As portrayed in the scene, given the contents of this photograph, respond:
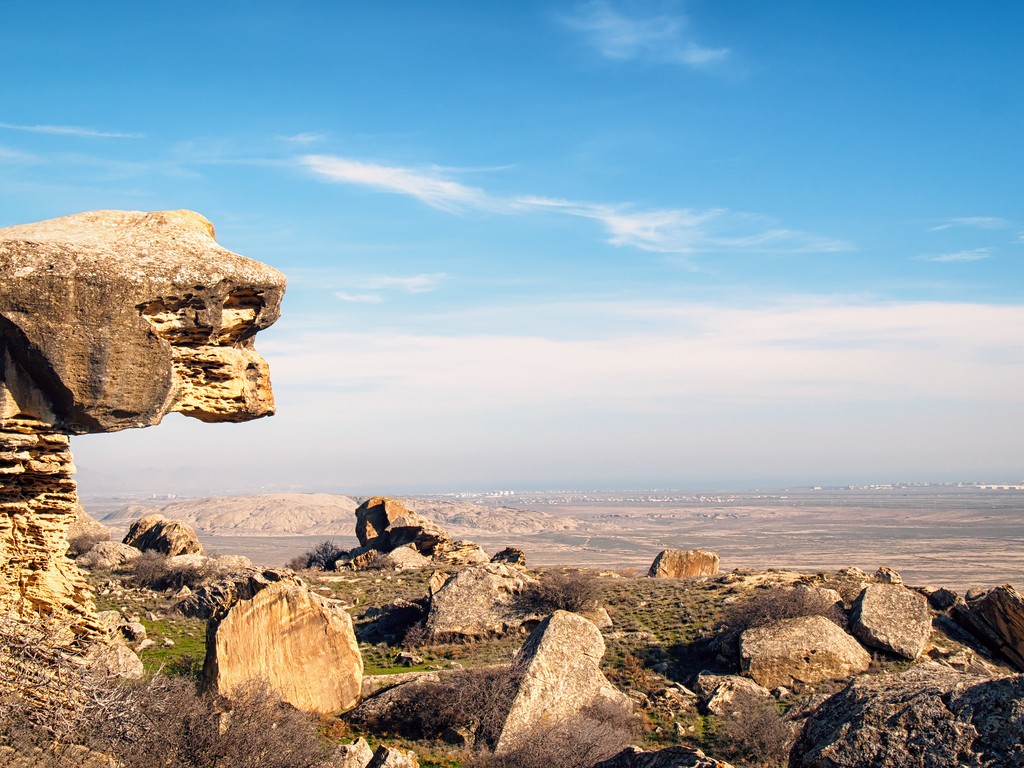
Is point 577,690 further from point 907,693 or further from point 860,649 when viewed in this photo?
point 907,693

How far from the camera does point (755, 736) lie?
14812 mm

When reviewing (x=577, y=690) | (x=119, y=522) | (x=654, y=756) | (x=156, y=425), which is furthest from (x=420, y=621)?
(x=119, y=522)

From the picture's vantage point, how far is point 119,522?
417ft

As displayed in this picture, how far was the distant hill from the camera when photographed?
4934 inches

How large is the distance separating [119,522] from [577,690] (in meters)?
129

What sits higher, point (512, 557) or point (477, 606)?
point (477, 606)

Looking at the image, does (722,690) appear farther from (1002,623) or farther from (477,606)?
(1002,623)

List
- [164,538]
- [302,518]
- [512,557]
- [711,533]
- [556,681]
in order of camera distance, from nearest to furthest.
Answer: [556,681] → [164,538] → [512,557] → [711,533] → [302,518]

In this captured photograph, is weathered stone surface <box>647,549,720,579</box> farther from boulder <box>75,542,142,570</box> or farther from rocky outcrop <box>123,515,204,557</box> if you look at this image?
boulder <box>75,542,142,570</box>

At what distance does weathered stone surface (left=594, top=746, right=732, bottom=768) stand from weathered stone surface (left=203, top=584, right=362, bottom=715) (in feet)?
27.8

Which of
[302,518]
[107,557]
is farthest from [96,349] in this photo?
[302,518]

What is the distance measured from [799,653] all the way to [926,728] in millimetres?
13492

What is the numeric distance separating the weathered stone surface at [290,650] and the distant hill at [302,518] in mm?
97151

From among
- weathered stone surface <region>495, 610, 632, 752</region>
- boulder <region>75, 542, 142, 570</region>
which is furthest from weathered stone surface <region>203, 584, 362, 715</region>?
boulder <region>75, 542, 142, 570</region>
